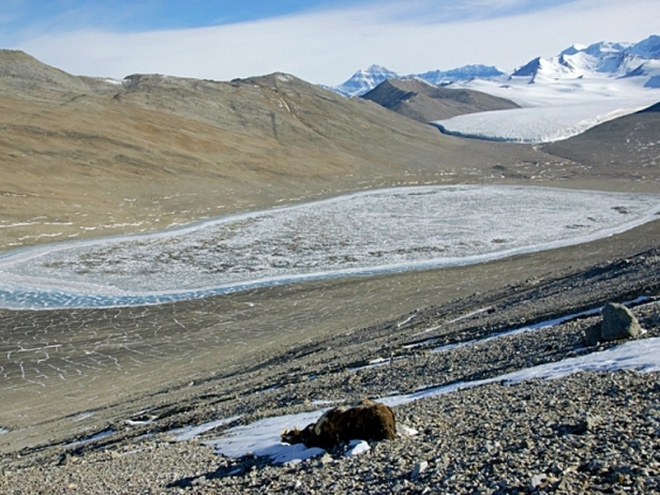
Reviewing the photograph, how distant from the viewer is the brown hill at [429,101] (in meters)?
122

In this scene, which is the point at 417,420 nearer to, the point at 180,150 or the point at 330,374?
the point at 330,374

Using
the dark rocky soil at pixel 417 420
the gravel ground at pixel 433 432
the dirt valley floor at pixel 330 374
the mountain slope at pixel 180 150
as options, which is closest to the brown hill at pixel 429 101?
the mountain slope at pixel 180 150

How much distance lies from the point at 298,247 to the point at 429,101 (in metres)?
104

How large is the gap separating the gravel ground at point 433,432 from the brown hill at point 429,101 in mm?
108530

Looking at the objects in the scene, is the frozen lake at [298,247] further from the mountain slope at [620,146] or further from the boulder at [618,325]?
the mountain slope at [620,146]

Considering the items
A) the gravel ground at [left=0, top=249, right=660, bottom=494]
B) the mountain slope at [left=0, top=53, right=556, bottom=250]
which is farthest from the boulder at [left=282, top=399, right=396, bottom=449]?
the mountain slope at [left=0, top=53, right=556, bottom=250]

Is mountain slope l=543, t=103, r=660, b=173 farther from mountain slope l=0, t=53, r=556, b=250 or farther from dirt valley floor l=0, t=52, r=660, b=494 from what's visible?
dirt valley floor l=0, t=52, r=660, b=494

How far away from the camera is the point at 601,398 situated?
19.9ft

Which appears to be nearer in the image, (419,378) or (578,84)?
(419,378)


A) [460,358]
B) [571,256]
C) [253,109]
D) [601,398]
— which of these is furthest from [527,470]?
[253,109]

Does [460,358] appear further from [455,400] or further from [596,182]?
[596,182]

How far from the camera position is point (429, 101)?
12938cm

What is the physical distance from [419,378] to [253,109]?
67.6 m

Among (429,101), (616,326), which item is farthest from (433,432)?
(429,101)
